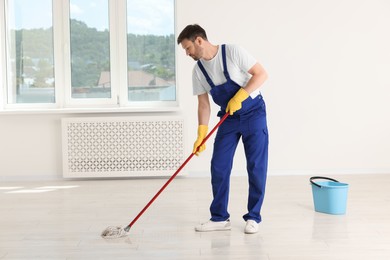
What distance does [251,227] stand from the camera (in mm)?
3025

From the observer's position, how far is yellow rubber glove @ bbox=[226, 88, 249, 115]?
2.89m

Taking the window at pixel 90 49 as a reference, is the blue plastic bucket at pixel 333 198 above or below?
below

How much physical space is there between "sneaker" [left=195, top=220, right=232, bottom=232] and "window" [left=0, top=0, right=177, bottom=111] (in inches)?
77.8

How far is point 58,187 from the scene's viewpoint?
4.56 m

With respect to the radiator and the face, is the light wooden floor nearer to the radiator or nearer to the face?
the radiator

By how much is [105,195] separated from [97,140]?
2.50 feet

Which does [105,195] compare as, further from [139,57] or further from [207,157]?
[139,57]

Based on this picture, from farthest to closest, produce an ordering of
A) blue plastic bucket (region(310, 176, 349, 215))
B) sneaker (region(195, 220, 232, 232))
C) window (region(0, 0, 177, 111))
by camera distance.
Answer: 1. window (region(0, 0, 177, 111))
2. blue plastic bucket (region(310, 176, 349, 215))
3. sneaker (region(195, 220, 232, 232))

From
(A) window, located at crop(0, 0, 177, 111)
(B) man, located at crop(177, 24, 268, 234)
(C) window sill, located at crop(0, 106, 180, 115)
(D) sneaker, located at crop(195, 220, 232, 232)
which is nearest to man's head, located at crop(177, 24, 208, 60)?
(B) man, located at crop(177, 24, 268, 234)

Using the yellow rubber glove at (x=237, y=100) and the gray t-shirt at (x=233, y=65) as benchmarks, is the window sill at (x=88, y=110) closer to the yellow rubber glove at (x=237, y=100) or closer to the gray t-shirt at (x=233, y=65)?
the gray t-shirt at (x=233, y=65)

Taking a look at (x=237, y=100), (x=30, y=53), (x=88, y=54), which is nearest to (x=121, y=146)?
(x=88, y=54)

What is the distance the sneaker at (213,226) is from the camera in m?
3.09

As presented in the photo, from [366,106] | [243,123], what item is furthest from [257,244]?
[366,106]

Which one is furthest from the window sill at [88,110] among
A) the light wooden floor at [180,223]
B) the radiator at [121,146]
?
the light wooden floor at [180,223]
